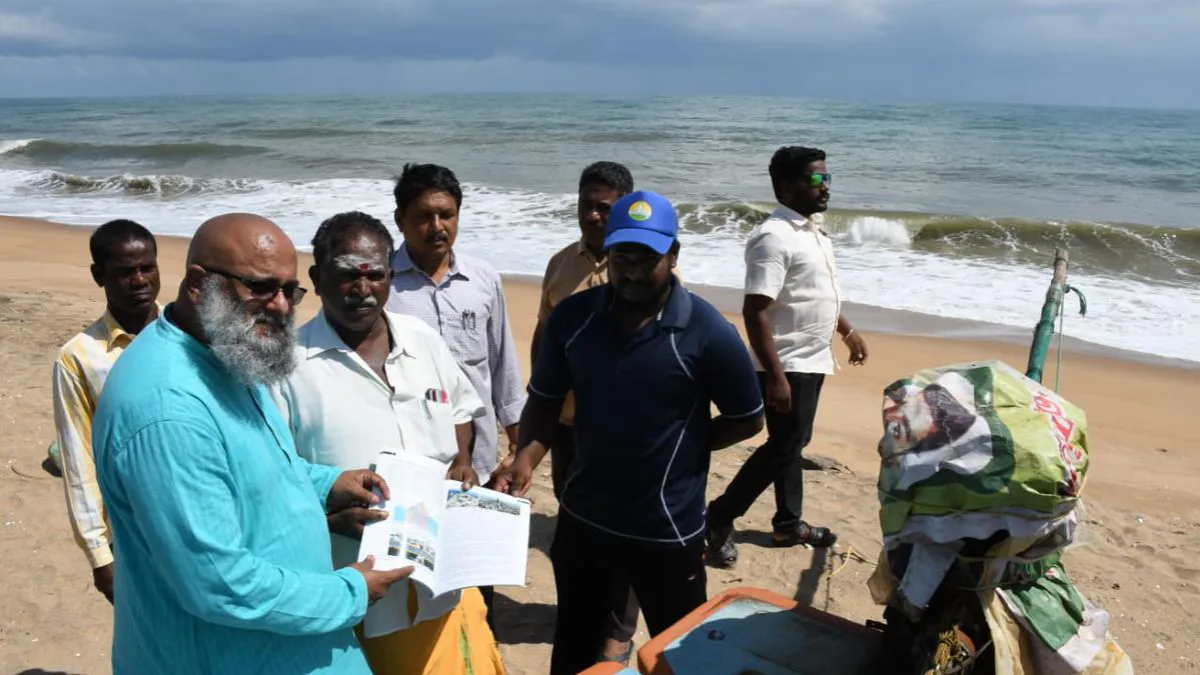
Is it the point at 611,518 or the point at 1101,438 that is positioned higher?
the point at 611,518

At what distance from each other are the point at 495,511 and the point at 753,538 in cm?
278

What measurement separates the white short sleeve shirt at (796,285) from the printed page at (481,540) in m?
1.97

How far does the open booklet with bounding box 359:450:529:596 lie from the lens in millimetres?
2152

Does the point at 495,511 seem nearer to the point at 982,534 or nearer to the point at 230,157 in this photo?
the point at 982,534

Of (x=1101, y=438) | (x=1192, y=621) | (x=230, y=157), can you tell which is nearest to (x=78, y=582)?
(x=1192, y=621)

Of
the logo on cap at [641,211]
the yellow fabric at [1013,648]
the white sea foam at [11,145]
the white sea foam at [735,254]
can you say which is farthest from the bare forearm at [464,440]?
the white sea foam at [11,145]

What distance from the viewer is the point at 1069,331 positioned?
9.98m

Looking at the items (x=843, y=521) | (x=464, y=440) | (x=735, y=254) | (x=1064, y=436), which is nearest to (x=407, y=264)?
(x=464, y=440)

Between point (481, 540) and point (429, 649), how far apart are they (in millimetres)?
312

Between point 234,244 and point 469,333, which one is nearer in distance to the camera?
point 234,244

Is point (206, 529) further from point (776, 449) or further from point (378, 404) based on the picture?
point (776, 449)

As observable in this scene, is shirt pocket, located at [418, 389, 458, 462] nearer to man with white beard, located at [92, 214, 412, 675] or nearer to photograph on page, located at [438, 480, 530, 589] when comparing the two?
photograph on page, located at [438, 480, 530, 589]

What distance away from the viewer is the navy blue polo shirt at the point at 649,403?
8.96ft

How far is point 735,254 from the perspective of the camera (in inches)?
570
